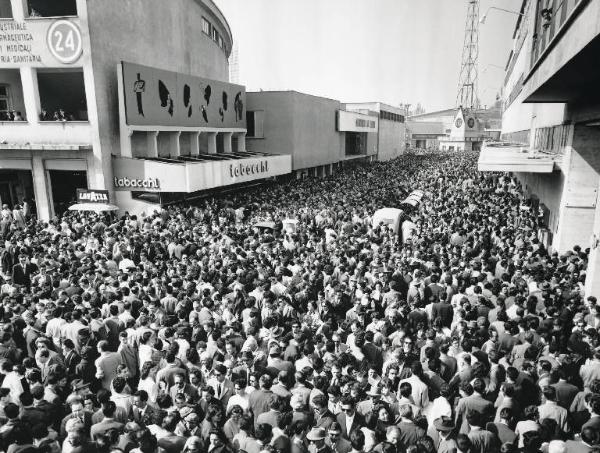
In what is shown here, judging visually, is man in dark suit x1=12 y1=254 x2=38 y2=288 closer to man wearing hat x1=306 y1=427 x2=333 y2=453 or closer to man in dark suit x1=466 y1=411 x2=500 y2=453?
man wearing hat x1=306 y1=427 x2=333 y2=453

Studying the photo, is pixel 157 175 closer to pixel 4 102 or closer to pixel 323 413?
pixel 4 102

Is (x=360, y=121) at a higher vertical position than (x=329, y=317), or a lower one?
higher

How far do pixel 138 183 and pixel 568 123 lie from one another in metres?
16.7

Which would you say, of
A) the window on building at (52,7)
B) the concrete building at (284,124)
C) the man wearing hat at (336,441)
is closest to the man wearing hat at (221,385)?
the man wearing hat at (336,441)

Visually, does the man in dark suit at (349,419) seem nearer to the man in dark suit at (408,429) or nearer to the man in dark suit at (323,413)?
the man in dark suit at (323,413)

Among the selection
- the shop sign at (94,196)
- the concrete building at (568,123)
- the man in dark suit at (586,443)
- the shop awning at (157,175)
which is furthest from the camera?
the shop awning at (157,175)

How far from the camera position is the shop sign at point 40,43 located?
1791cm

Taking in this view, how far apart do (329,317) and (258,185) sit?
75.0 feet

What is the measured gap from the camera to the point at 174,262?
35.5 ft

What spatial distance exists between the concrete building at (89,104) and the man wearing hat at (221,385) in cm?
1457

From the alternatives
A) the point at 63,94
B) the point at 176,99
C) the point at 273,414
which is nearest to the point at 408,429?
the point at 273,414

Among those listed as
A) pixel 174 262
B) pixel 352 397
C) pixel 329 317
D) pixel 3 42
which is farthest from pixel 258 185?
pixel 352 397

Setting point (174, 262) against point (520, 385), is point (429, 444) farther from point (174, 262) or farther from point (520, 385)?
point (174, 262)

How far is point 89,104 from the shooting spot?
1842cm
